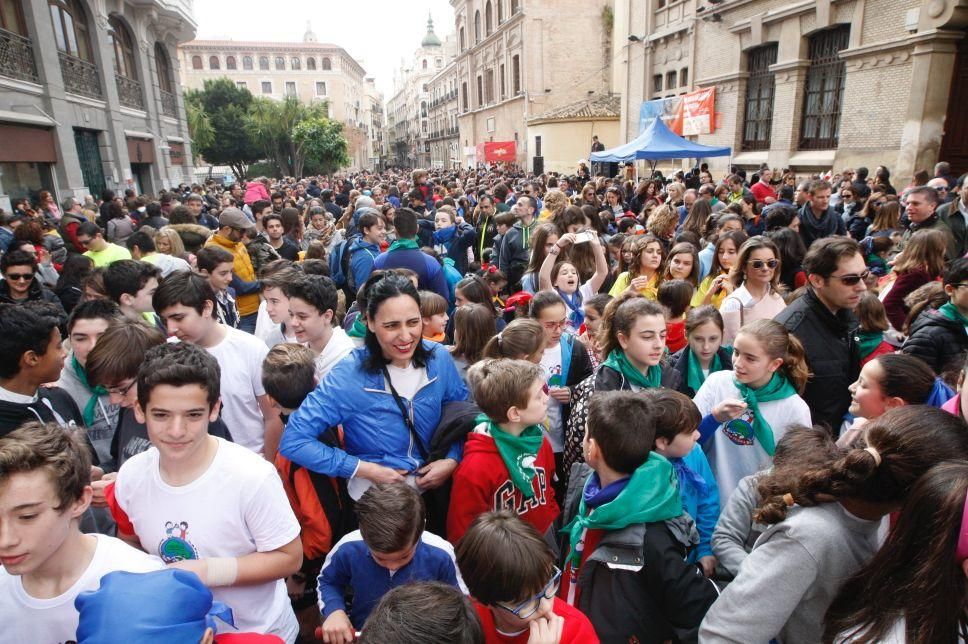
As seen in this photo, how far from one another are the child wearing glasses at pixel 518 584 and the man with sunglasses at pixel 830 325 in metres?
2.14

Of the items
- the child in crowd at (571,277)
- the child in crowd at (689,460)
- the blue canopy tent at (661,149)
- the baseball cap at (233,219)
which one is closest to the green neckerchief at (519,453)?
the child in crowd at (689,460)

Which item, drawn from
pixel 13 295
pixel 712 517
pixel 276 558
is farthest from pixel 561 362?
pixel 13 295

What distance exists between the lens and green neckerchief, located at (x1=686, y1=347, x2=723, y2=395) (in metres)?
3.29

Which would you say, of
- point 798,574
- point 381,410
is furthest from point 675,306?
point 798,574

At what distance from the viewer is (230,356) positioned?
2895 mm

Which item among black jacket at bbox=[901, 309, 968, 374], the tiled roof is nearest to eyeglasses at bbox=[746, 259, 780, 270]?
black jacket at bbox=[901, 309, 968, 374]

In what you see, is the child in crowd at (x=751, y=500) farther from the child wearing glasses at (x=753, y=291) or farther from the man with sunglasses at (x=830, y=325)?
the child wearing glasses at (x=753, y=291)

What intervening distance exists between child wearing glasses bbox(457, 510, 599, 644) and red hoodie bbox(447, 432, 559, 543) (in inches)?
23.5

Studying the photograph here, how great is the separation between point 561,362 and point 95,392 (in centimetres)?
265

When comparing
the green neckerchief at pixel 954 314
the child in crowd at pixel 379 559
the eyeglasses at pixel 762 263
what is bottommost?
the child in crowd at pixel 379 559

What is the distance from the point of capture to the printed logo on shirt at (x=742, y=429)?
8.68 ft

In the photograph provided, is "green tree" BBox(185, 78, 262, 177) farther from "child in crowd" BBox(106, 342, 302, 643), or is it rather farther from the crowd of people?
"child in crowd" BBox(106, 342, 302, 643)

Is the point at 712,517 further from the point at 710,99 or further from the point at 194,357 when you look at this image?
the point at 710,99

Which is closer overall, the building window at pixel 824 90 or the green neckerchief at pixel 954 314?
the green neckerchief at pixel 954 314
